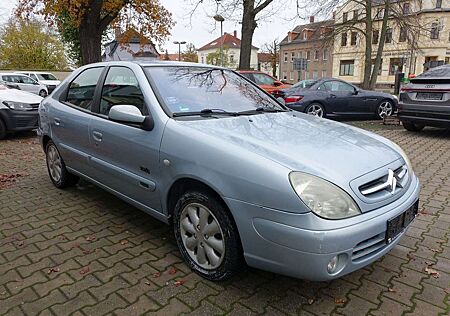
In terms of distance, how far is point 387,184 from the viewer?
2.44 metres

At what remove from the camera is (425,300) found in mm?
2467

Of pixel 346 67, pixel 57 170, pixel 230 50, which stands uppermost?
pixel 230 50

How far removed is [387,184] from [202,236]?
1.34m

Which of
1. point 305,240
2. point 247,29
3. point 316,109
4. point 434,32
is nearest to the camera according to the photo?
point 305,240

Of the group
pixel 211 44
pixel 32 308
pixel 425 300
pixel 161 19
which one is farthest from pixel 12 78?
pixel 211 44

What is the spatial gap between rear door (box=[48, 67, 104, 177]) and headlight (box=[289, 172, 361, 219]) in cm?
243

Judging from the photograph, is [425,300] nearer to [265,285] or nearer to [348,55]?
[265,285]

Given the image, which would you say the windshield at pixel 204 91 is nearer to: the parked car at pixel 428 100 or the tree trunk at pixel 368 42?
the parked car at pixel 428 100

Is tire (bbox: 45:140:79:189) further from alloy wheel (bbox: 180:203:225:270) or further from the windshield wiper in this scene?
alloy wheel (bbox: 180:203:225:270)

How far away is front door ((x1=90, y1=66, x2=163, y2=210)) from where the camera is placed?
9.67ft

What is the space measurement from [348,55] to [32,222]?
5347 centimetres

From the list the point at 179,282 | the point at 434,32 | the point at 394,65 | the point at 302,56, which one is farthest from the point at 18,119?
the point at 302,56

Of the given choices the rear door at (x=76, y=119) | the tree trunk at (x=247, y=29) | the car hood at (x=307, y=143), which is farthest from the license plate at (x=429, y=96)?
the tree trunk at (x=247, y=29)

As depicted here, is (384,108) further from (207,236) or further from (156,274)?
(156,274)
